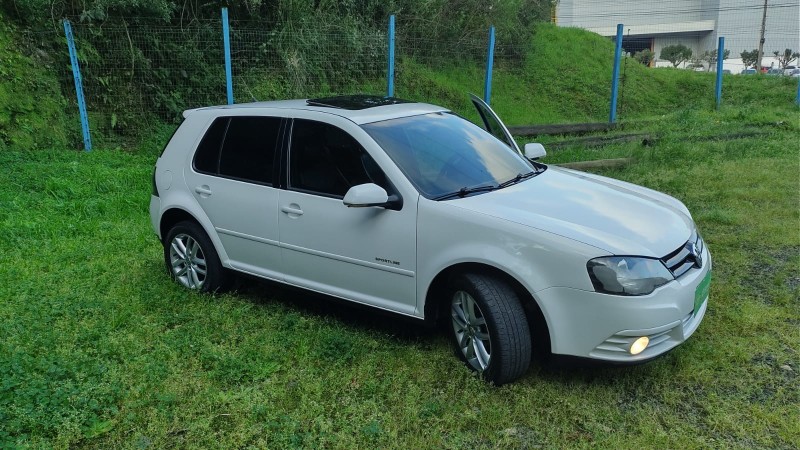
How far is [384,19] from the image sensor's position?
47.6 ft

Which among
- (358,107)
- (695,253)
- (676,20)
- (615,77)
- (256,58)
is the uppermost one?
(676,20)

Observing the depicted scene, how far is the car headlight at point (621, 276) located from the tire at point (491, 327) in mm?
455

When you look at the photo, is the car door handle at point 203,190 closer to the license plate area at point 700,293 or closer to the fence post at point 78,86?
the license plate area at point 700,293

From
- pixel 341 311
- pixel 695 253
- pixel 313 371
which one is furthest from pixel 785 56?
pixel 313 371

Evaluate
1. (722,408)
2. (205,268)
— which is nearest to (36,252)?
(205,268)

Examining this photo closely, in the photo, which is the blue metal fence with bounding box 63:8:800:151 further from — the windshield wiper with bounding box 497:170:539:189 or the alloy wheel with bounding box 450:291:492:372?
the alloy wheel with bounding box 450:291:492:372

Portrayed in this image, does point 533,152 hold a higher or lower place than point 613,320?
higher

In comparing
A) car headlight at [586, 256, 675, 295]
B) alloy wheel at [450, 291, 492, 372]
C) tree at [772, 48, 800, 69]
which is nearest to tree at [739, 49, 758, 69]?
tree at [772, 48, 800, 69]

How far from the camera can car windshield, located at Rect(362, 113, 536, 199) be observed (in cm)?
392

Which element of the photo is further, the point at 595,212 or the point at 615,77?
the point at 615,77

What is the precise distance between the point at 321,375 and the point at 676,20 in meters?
66.2

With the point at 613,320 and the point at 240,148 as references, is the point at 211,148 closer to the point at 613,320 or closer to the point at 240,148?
the point at 240,148

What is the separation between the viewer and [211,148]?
490 cm

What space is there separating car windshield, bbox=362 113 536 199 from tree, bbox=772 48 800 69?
155 ft
